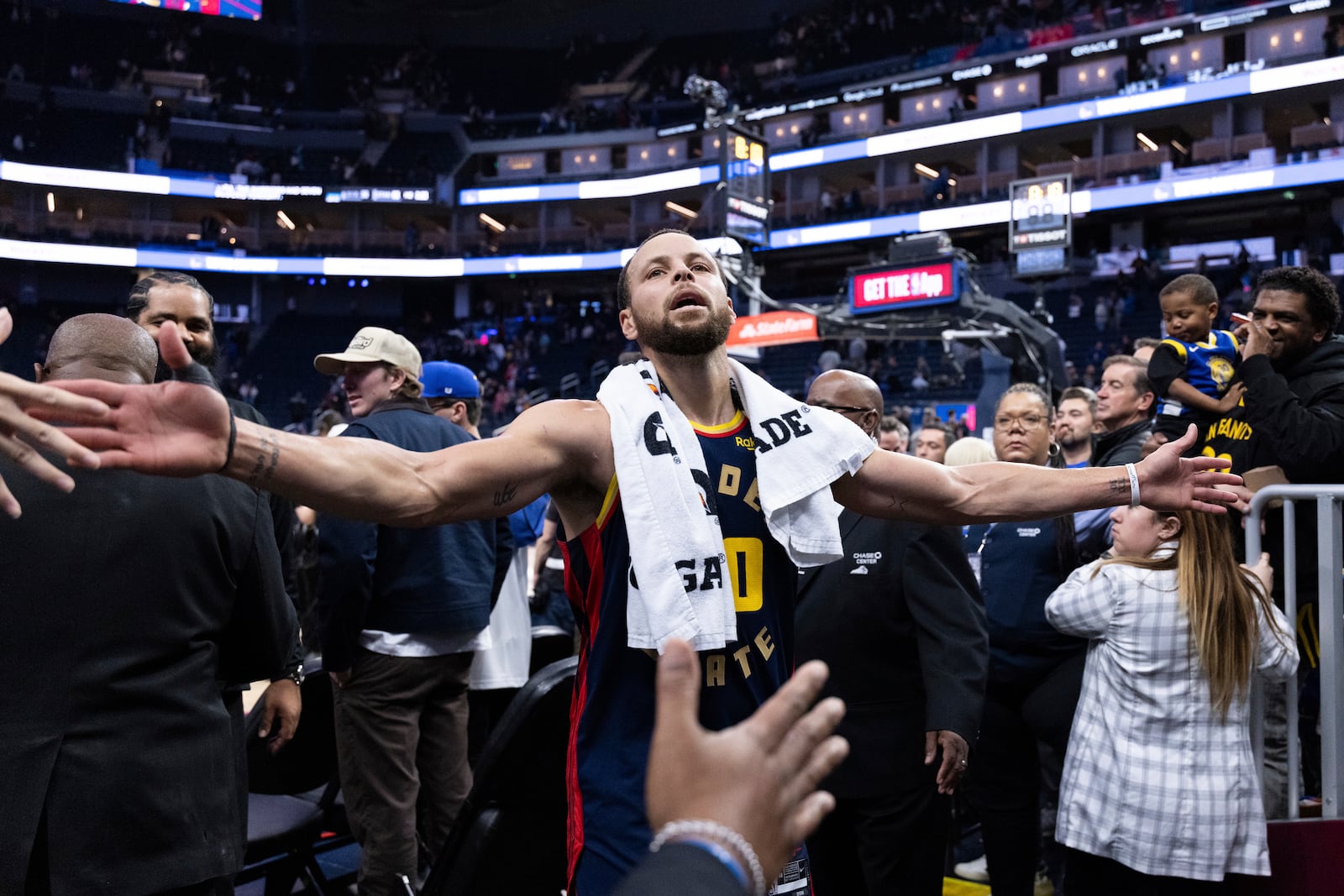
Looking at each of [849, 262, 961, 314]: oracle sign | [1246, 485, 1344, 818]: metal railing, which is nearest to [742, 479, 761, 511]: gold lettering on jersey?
[1246, 485, 1344, 818]: metal railing

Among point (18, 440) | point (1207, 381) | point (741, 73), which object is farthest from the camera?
point (741, 73)

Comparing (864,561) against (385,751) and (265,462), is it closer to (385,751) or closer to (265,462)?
(385,751)

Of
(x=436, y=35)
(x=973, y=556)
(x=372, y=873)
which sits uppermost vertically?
(x=436, y=35)

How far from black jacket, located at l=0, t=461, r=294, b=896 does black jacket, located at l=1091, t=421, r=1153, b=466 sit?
3617 mm

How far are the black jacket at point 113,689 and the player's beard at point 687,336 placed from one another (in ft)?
3.63

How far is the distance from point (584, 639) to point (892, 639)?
1.52m

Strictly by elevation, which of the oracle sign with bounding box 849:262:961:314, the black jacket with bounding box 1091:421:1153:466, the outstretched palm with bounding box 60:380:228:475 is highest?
the oracle sign with bounding box 849:262:961:314

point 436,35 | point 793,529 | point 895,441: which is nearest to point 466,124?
point 436,35

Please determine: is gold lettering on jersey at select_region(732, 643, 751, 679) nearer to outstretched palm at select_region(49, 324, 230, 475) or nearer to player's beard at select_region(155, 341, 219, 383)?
outstretched palm at select_region(49, 324, 230, 475)

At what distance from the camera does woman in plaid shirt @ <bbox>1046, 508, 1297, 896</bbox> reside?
3.22 meters

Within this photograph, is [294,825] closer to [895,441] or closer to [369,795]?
[369,795]

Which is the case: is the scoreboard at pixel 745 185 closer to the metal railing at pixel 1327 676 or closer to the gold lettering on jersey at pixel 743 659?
the metal railing at pixel 1327 676

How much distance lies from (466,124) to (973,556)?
135 ft

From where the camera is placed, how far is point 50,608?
2.23 metres
